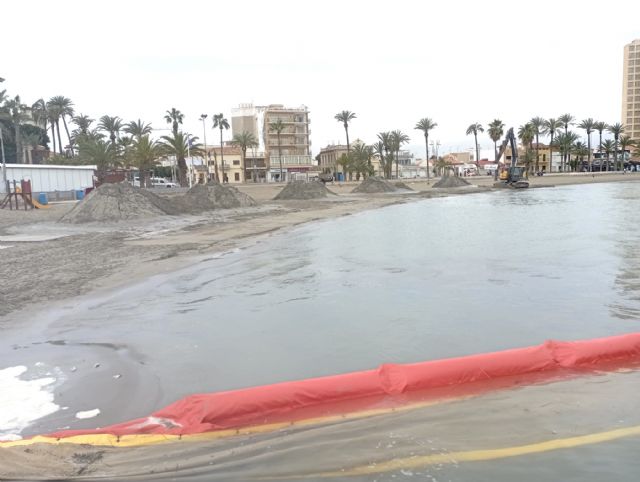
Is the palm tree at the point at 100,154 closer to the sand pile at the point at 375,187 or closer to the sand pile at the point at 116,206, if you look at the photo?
the sand pile at the point at 375,187

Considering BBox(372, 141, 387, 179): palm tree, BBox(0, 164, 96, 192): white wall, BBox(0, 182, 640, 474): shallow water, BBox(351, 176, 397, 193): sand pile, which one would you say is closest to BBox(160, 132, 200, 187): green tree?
BBox(0, 164, 96, 192): white wall

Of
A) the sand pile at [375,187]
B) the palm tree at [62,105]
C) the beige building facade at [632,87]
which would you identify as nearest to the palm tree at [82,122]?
the palm tree at [62,105]

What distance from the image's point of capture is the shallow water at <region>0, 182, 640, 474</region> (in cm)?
655

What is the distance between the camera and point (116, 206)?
28.8 m

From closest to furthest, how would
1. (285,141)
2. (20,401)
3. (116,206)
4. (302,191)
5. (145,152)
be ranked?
(20,401)
(116,206)
(302,191)
(145,152)
(285,141)

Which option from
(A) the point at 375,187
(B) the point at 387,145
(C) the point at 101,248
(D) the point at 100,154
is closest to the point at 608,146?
(B) the point at 387,145

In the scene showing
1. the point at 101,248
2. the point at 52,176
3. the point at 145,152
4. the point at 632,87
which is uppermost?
the point at 632,87

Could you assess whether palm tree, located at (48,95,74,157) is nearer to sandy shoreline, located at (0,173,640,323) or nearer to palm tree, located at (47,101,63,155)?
palm tree, located at (47,101,63,155)

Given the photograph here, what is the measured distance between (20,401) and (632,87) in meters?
210

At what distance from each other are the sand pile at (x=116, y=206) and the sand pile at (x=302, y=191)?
1830 cm

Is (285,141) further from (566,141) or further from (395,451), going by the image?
(395,451)

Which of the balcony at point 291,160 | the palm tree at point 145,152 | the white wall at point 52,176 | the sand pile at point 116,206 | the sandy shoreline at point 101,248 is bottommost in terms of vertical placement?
the sandy shoreline at point 101,248

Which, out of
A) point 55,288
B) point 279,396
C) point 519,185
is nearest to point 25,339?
point 55,288

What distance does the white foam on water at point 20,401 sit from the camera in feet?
16.6
